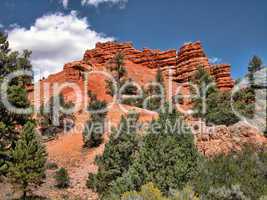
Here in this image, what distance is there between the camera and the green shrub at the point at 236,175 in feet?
37.3

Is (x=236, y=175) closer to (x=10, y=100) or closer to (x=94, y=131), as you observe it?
(x=10, y=100)

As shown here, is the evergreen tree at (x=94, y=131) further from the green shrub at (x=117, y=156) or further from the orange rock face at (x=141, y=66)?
the orange rock face at (x=141, y=66)

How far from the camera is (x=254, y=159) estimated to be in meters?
13.3

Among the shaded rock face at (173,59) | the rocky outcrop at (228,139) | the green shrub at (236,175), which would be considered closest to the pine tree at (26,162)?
the rocky outcrop at (228,139)

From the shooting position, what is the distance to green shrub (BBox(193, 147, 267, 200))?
11355mm

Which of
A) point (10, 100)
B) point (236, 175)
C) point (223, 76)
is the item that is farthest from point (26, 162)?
point (223, 76)

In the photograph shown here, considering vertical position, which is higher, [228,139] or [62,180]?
[228,139]

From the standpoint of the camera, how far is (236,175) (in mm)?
12109

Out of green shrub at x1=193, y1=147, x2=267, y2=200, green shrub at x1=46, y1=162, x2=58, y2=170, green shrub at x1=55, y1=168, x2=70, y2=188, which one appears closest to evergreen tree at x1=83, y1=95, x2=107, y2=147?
green shrub at x1=46, y1=162, x2=58, y2=170

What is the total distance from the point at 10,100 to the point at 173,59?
63882 millimetres

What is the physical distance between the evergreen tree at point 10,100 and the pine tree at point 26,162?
37.5 inches

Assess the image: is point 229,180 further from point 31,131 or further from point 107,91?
point 107,91

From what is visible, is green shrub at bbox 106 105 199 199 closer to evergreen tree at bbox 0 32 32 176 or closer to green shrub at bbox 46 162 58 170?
evergreen tree at bbox 0 32 32 176

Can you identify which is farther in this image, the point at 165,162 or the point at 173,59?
the point at 173,59
